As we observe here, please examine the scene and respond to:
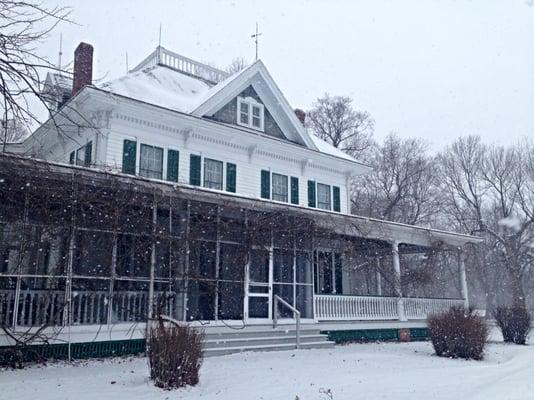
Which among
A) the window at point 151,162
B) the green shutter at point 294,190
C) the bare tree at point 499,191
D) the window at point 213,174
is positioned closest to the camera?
the window at point 151,162

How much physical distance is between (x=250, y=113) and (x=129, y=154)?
5029 millimetres

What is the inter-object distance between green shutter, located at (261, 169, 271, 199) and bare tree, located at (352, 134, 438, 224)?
21.0 m

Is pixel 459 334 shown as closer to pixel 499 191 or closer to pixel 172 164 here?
pixel 172 164

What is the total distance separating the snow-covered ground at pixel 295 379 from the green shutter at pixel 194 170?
6.39m

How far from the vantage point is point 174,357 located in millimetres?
7512

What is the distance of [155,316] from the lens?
1071 centimetres

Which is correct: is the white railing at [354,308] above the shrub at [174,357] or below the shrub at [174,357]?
above

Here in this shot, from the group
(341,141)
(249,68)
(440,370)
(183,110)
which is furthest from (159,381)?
(341,141)

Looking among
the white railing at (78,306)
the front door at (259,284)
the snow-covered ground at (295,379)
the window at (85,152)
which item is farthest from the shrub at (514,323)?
the window at (85,152)

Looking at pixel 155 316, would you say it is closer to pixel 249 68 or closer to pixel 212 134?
pixel 212 134

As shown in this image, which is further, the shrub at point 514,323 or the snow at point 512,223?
the snow at point 512,223

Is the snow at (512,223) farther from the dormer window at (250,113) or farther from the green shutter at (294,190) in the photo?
the dormer window at (250,113)

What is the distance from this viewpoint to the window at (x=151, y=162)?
15009 millimetres

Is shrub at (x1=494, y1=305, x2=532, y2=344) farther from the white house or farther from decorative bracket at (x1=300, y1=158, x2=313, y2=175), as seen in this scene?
decorative bracket at (x1=300, y1=158, x2=313, y2=175)
